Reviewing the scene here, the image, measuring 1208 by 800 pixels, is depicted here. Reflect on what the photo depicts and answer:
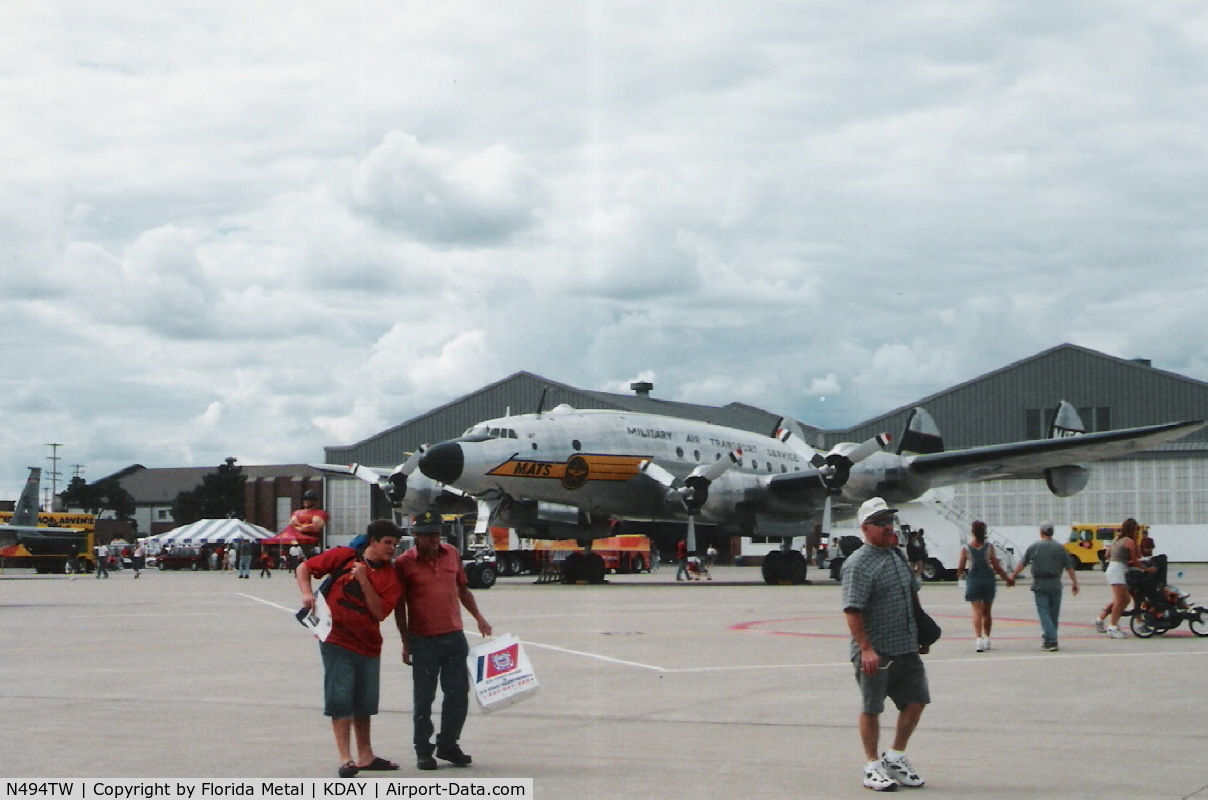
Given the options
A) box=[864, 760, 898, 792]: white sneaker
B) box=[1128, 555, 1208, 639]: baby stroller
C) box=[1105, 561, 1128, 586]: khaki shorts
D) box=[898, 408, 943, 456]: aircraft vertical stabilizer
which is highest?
box=[898, 408, 943, 456]: aircraft vertical stabilizer

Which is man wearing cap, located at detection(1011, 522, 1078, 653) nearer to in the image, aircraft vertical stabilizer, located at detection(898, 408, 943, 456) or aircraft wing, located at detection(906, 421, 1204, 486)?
aircraft wing, located at detection(906, 421, 1204, 486)

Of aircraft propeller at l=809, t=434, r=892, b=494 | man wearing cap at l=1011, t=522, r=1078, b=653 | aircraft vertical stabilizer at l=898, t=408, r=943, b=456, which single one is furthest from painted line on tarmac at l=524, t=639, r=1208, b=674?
aircraft vertical stabilizer at l=898, t=408, r=943, b=456

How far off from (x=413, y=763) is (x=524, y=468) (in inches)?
985

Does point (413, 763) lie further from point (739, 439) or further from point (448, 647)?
point (739, 439)

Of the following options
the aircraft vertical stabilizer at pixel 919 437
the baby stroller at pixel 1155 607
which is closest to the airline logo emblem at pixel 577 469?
the aircraft vertical stabilizer at pixel 919 437

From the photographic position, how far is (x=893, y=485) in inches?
1458

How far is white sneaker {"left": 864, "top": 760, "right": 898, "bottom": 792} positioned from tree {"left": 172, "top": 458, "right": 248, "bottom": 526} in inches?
4514

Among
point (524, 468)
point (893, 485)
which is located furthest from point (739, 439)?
point (524, 468)

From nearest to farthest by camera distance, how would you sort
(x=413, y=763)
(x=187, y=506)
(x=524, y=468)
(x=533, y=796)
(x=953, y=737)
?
(x=533, y=796) → (x=413, y=763) → (x=953, y=737) → (x=524, y=468) → (x=187, y=506)

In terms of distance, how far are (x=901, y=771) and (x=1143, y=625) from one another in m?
11.6

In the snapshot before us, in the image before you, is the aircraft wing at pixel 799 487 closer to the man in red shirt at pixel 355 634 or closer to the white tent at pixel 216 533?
the man in red shirt at pixel 355 634

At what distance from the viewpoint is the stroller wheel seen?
713 inches

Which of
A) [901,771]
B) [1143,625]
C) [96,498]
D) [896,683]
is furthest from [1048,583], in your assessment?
[96,498]

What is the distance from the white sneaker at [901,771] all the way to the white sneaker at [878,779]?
4 centimetres
